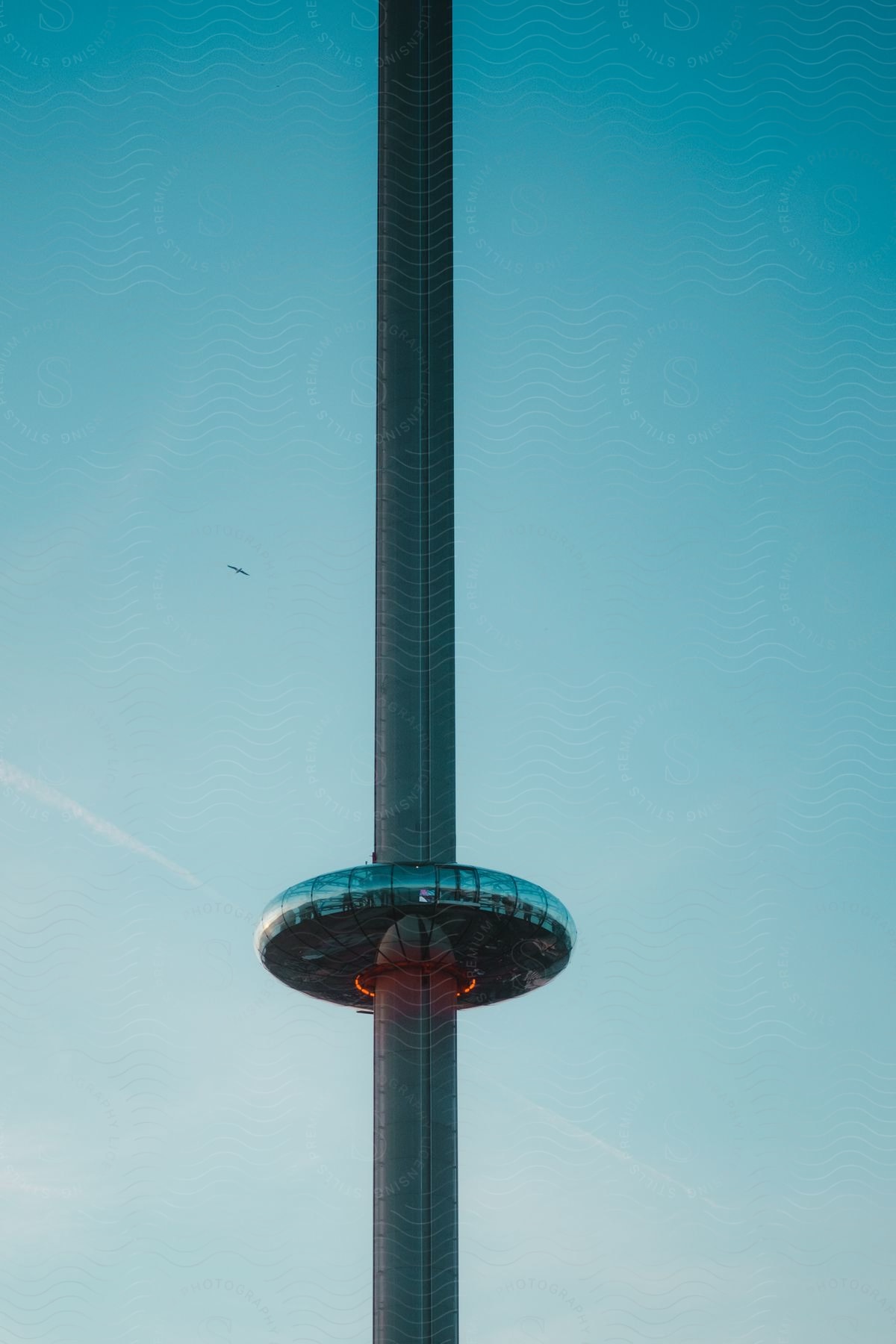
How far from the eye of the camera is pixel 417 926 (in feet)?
65.7

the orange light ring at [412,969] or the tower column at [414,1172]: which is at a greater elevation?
the orange light ring at [412,969]

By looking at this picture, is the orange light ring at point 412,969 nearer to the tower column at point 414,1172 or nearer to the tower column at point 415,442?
the tower column at point 414,1172

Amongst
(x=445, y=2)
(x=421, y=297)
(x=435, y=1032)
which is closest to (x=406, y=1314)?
(x=435, y=1032)

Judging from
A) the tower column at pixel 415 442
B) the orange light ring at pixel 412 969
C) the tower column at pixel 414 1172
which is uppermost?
the tower column at pixel 415 442

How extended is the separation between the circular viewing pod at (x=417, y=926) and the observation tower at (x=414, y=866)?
3 centimetres

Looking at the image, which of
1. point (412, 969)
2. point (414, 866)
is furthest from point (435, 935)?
point (414, 866)

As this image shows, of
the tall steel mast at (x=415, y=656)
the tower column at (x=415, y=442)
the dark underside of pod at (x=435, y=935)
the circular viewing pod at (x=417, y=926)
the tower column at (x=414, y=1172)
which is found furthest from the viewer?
the tower column at (x=415, y=442)

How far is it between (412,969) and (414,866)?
1.82 metres

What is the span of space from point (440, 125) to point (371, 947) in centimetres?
1260

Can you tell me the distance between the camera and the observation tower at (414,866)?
19.3m

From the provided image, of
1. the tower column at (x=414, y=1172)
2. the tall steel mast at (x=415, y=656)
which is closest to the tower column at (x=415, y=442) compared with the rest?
the tall steel mast at (x=415, y=656)

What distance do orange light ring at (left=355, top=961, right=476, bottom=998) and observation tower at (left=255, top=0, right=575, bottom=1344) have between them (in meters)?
0.03

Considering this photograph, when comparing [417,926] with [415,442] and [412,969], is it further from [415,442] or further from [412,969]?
[415,442]

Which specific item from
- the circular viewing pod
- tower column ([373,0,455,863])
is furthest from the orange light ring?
tower column ([373,0,455,863])
